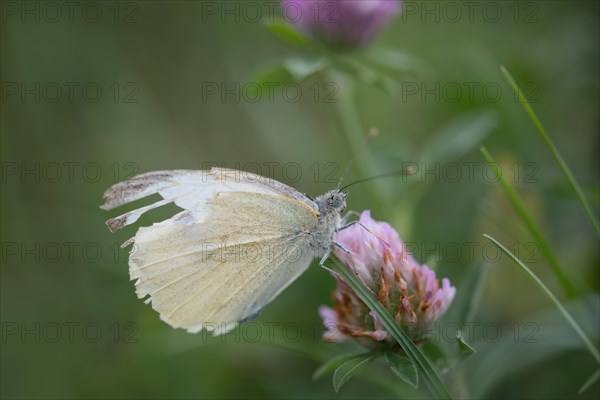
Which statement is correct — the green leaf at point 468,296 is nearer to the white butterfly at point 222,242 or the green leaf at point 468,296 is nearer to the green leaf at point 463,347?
the green leaf at point 463,347

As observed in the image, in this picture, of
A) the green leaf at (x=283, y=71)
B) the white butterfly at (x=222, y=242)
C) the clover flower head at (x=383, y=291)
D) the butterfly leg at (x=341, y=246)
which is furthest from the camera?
the green leaf at (x=283, y=71)

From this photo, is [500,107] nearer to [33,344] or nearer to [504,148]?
[504,148]

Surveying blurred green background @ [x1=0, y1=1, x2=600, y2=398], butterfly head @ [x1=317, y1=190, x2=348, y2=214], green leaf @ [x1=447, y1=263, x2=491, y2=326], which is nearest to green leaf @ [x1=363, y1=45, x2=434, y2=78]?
blurred green background @ [x1=0, y1=1, x2=600, y2=398]

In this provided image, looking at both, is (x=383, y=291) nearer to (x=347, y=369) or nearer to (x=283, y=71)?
(x=347, y=369)

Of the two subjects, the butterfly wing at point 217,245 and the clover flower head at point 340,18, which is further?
the clover flower head at point 340,18

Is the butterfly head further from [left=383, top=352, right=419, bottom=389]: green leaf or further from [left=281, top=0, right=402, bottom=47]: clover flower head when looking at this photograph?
[left=281, top=0, right=402, bottom=47]: clover flower head

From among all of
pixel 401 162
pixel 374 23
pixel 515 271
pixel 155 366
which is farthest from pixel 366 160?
pixel 155 366

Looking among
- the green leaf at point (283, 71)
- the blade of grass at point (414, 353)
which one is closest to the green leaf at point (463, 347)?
the blade of grass at point (414, 353)
